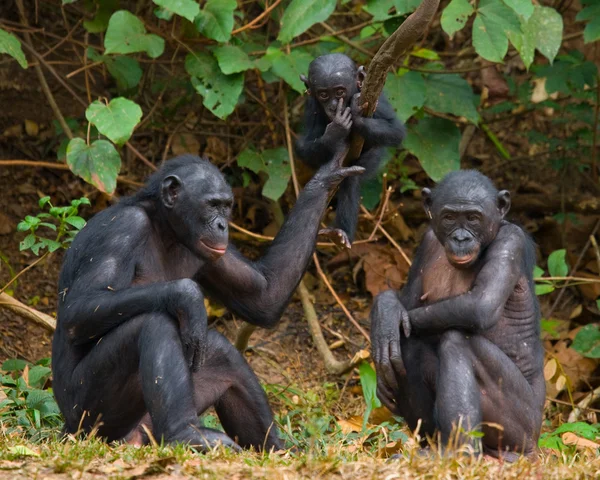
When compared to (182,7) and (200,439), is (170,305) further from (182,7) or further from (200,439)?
(182,7)

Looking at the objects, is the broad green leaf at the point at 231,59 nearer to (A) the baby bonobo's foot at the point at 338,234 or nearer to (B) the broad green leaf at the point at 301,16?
(B) the broad green leaf at the point at 301,16

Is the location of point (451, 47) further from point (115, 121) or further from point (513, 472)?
point (513, 472)

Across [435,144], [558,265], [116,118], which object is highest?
[116,118]

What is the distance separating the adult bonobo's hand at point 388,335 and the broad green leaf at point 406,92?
108 inches

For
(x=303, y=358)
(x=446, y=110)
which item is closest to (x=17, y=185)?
(x=303, y=358)

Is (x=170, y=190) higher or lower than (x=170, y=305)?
higher

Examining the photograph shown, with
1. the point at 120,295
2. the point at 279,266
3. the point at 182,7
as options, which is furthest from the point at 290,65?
the point at 120,295

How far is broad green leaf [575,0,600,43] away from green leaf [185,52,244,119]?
115 inches

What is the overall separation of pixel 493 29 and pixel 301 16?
57.1 inches

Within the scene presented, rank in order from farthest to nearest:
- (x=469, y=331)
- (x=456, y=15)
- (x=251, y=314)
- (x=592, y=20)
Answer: (x=592, y=20), (x=456, y=15), (x=251, y=314), (x=469, y=331)

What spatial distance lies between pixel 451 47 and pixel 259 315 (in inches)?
→ 232

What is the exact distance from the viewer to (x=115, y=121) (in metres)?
7.72

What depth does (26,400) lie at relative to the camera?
7.79m

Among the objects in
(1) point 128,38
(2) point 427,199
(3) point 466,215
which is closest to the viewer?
(3) point 466,215
